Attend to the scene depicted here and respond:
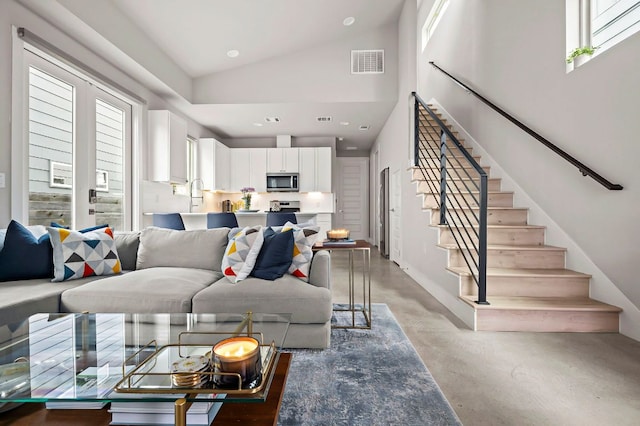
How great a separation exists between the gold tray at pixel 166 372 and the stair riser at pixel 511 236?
2.63m

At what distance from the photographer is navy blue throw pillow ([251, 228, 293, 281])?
2.28 meters

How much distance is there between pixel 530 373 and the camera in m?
1.80

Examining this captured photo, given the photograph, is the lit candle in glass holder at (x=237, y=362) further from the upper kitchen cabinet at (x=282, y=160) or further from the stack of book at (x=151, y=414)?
the upper kitchen cabinet at (x=282, y=160)

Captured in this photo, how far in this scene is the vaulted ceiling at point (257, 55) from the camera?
3.76 metres

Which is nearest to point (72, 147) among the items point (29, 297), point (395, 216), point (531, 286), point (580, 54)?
point (29, 297)

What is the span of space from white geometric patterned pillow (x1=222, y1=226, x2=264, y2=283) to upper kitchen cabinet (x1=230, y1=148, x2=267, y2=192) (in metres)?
4.89

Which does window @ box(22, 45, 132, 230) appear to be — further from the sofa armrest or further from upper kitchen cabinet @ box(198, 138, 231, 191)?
the sofa armrest

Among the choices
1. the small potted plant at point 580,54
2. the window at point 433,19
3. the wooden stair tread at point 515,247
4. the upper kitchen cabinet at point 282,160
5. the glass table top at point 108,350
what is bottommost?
the glass table top at point 108,350

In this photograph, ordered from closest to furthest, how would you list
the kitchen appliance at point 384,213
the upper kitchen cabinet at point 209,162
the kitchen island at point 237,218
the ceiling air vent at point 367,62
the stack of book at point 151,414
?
the stack of book at point 151,414 → the kitchen island at point 237,218 → the ceiling air vent at point 367,62 → the upper kitchen cabinet at point 209,162 → the kitchen appliance at point 384,213

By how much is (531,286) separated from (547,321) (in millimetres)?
356

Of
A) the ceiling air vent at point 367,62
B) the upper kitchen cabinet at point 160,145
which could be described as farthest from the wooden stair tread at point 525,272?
the upper kitchen cabinet at point 160,145

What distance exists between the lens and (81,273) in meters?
2.36

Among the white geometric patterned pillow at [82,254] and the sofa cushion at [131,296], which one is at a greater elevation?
the white geometric patterned pillow at [82,254]

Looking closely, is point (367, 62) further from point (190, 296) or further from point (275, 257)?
point (190, 296)
